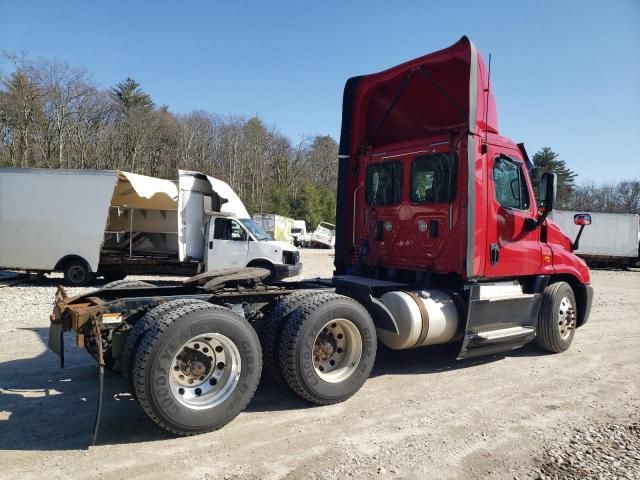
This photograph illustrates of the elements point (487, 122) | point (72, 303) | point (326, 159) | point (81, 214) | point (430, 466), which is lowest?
point (430, 466)

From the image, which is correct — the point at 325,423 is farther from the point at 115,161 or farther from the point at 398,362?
the point at 115,161

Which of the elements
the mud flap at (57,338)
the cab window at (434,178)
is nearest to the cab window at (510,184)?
the cab window at (434,178)

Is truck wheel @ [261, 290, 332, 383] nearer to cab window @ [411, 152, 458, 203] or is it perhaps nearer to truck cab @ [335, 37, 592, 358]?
truck cab @ [335, 37, 592, 358]

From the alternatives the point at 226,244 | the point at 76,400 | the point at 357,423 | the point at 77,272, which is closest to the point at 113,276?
the point at 77,272

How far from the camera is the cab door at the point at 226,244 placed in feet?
43.2

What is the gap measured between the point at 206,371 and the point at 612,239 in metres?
30.3

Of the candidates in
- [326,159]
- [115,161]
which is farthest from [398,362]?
[326,159]

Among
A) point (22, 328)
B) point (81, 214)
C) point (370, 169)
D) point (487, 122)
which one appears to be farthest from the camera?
point (81, 214)

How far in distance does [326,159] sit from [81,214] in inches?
2359

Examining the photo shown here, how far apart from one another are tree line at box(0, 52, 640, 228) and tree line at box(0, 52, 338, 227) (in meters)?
0.09

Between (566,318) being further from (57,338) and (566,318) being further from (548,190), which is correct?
(57,338)

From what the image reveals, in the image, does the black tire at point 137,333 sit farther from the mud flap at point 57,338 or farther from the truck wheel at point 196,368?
the mud flap at point 57,338

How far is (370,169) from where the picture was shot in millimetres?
6766

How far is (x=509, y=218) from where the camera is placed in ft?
19.4
